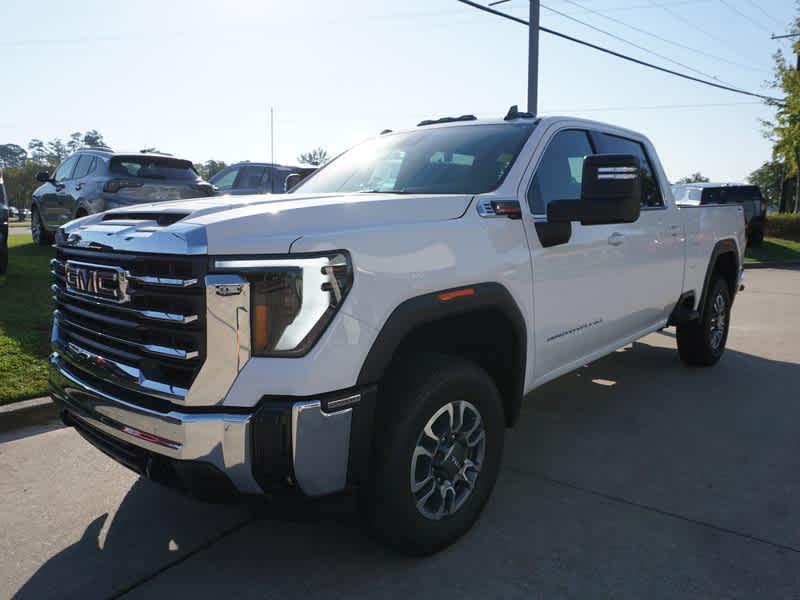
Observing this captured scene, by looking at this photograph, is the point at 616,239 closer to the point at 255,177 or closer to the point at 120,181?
the point at 120,181

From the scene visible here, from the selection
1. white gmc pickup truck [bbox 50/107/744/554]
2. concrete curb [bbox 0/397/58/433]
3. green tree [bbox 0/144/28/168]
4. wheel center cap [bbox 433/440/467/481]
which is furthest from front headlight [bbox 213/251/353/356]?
green tree [bbox 0/144/28/168]

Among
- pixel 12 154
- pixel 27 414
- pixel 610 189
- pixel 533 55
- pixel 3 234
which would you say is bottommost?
pixel 27 414

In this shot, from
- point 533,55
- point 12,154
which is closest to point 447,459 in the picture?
point 533,55

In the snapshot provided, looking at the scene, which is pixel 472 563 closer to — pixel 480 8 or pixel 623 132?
pixel 623 132

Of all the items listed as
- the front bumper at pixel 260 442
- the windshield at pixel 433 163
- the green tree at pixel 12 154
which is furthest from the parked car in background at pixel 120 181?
the green tree at pixel 12 154

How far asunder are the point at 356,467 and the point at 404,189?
1.66m

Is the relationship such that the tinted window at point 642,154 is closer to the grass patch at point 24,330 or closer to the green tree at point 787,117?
the grass patch at point 24,330

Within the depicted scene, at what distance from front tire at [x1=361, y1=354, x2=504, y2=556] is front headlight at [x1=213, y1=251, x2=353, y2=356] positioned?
1.67 ft

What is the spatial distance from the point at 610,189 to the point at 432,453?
144cm

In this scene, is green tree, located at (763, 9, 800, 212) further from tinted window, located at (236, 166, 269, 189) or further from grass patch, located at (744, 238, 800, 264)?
tinted window, located at (236, 166, 269, 189)

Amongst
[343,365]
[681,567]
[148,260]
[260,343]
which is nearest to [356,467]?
[343,365]

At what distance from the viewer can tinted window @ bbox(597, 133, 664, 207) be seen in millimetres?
4375

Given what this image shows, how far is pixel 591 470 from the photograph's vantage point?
3686 millimetres

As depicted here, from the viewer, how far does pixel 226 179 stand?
43.9 feet
